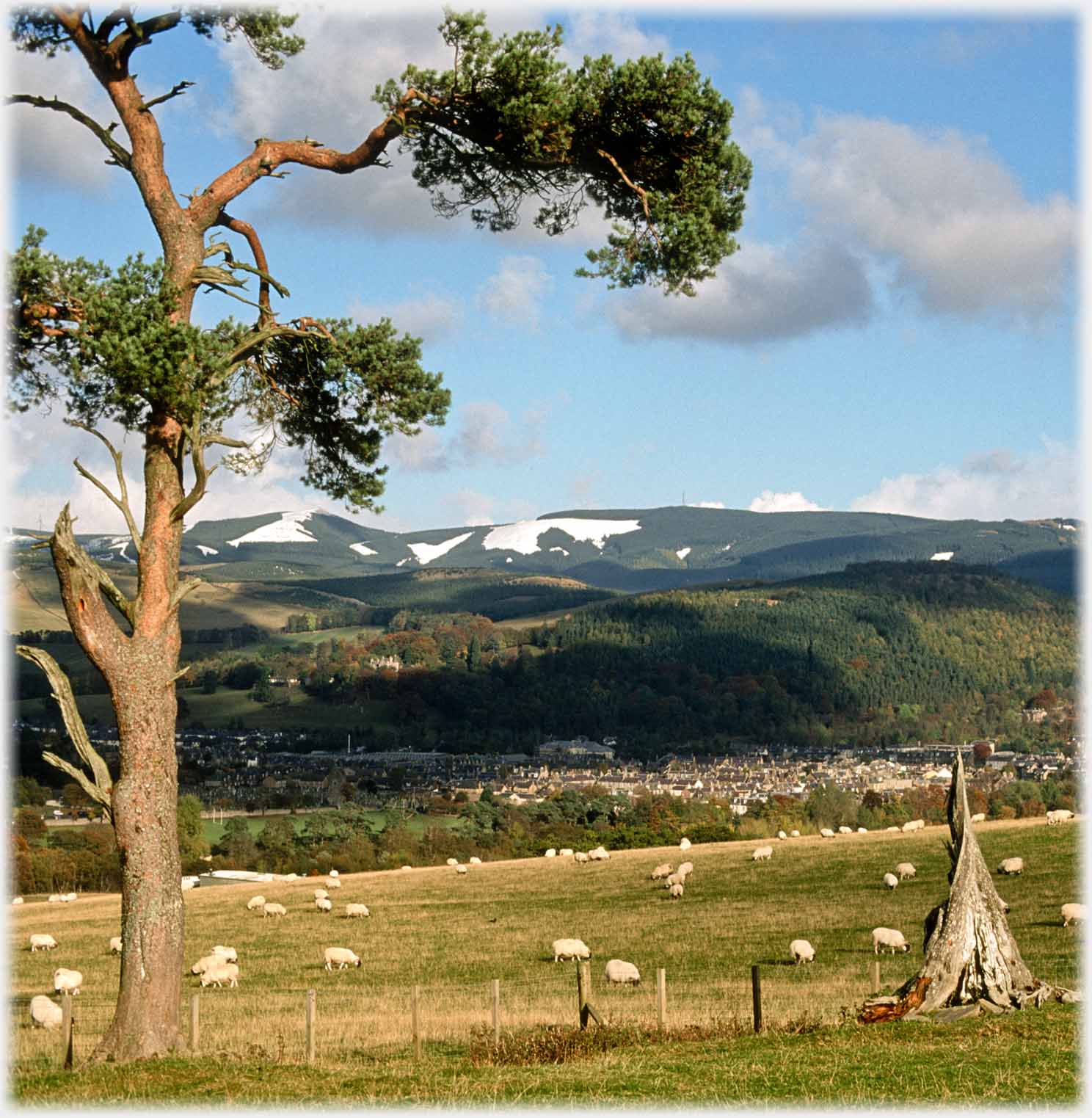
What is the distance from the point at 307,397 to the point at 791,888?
3356cm

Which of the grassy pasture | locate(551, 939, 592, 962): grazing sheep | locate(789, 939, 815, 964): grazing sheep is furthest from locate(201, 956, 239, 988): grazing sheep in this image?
locate(789, 939, 815, 964): grazing sheep

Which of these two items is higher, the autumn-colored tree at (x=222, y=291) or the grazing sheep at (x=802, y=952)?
the autumn-colored tree at (x=222, y=291)

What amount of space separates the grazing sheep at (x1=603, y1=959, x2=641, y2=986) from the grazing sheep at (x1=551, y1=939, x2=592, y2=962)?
3.96m

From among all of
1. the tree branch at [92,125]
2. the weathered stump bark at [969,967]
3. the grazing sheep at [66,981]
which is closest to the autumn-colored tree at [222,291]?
the tree branch at [92,125]

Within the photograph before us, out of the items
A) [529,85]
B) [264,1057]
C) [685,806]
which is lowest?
[685,806]

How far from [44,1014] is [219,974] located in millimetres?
7186

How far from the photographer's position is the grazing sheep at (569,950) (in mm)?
35812

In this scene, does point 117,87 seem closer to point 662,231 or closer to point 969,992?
point 662,231

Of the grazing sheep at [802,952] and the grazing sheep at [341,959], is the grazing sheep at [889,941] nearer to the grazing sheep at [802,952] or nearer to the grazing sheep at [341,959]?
the grazing sheep at [802,952]

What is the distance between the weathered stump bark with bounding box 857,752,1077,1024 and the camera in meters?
19.5

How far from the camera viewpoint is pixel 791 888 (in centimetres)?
4828

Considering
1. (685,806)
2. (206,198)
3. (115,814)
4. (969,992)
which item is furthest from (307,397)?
(685,806)

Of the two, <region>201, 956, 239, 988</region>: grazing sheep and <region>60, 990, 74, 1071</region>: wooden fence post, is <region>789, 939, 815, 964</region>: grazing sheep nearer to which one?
<region>201, 956, 239, 988</region>: grazing sheep

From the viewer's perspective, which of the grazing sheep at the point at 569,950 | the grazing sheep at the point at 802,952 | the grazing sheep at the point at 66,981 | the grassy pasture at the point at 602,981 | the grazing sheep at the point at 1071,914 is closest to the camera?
the grassy pasture at the point at 602,981
